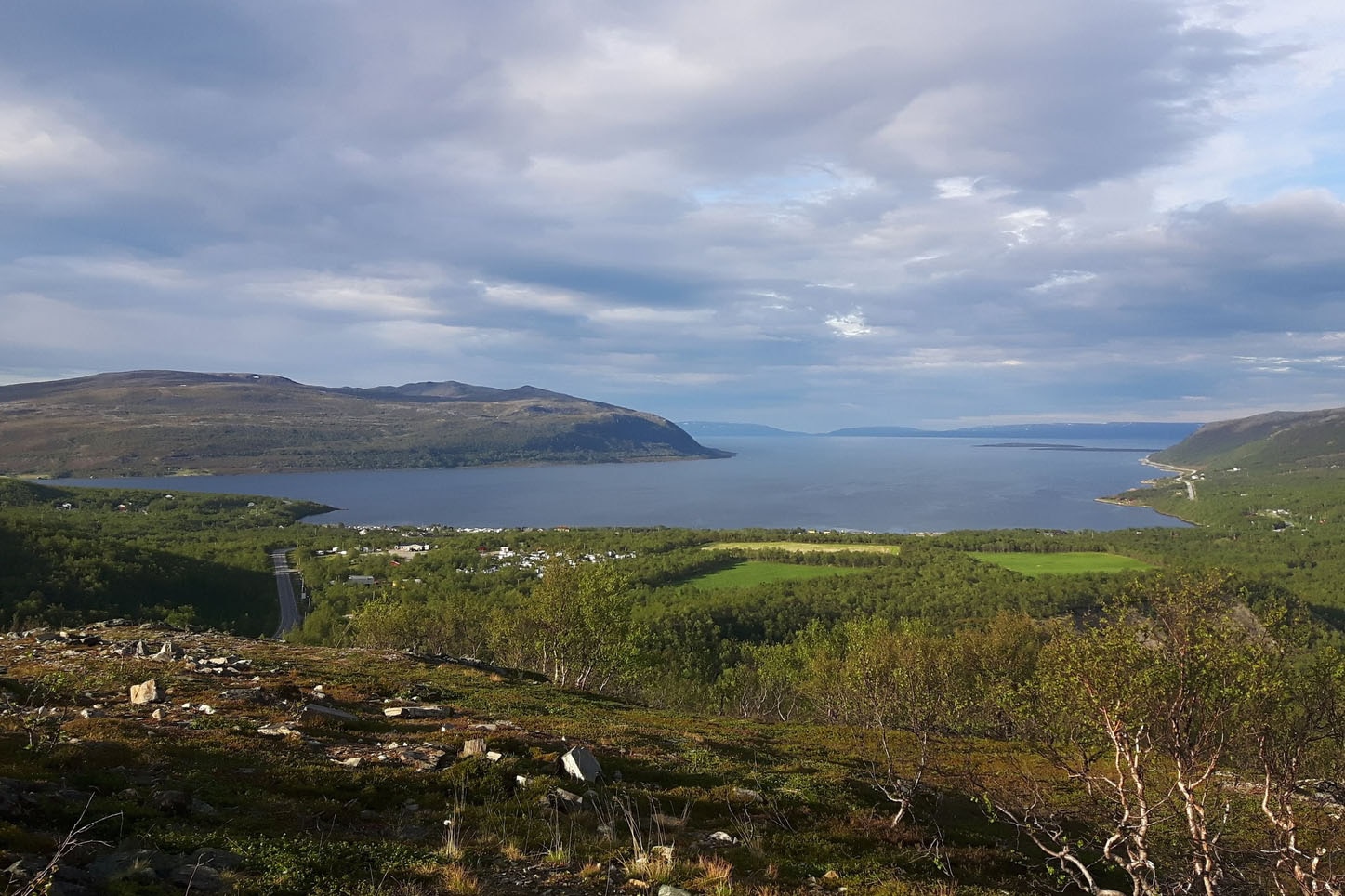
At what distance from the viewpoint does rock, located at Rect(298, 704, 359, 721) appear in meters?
19.0

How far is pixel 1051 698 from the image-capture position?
19.0m

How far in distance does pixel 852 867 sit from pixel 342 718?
51.6 feet

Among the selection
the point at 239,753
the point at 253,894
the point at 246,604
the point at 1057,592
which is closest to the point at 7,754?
the point at 239,753

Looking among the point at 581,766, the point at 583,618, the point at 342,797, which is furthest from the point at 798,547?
the point at 342,797

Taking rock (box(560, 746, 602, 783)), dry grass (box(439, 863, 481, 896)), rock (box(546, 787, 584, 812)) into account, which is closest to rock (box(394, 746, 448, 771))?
rock (box(560, 746, 602, 783))

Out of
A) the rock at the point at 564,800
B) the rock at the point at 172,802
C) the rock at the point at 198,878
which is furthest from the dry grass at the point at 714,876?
the rock at the point at 172,802

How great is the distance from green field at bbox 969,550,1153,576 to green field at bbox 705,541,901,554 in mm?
22632

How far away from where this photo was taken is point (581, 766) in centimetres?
1689

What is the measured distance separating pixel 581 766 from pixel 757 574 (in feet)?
437

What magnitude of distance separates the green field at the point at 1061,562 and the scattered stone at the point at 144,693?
153 m

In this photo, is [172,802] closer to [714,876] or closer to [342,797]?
[342,797]

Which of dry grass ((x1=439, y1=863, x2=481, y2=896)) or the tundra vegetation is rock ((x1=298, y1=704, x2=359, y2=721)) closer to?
the tundra vegetation

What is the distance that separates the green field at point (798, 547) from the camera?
168m

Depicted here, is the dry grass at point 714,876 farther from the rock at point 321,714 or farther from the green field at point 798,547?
the green field at point 798,547
